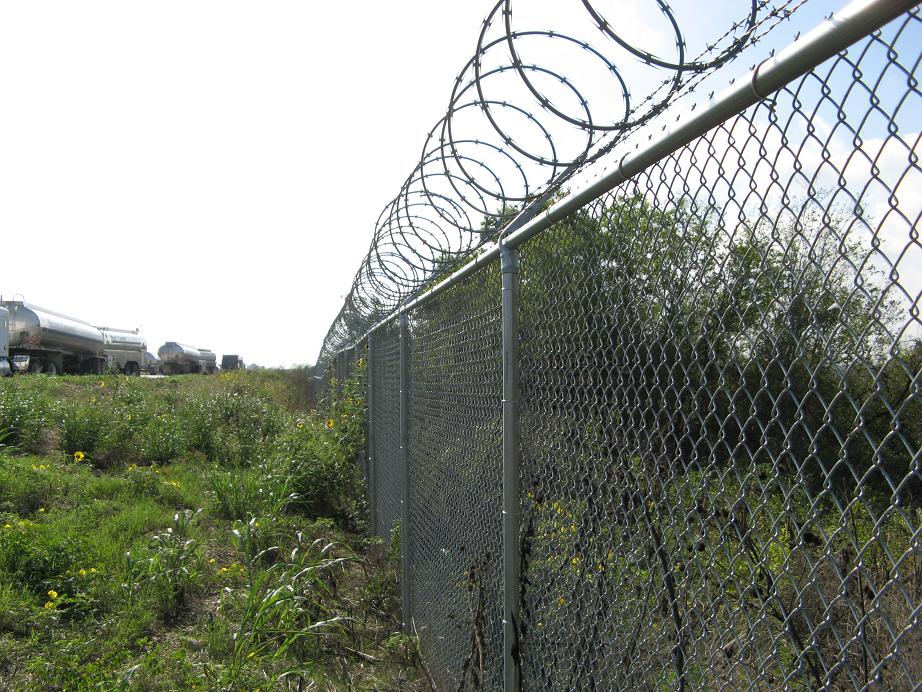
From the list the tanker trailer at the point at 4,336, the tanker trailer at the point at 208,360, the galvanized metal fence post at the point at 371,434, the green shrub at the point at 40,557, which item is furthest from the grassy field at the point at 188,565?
the tanker trailer at the point at 208,360

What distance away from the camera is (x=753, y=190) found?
49.6 inches

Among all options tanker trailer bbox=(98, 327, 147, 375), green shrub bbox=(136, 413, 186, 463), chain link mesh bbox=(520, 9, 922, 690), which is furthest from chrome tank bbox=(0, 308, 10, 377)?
chain link mesh bbox=(520, 9, 922, 690)

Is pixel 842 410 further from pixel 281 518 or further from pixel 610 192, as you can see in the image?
pixel 281 518

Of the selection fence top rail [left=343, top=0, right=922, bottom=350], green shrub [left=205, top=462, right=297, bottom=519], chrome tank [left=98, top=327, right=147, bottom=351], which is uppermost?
chrome tank [left=98, top=327, right=147, bottom=351]

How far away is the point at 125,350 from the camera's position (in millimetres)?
44594

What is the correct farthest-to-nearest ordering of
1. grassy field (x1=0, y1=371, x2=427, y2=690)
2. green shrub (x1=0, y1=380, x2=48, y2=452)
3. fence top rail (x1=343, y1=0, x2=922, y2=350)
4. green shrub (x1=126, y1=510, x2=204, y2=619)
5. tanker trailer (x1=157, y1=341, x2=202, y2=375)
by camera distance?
1. tanker trailer (x1=157, y1=341, x2=202, y2=375)
2. green shrub (x1=0, y1=380, x2=48, y2=452)
3. green shrub (x1=126, y1=510, x2=204, y2=619)
4. grassy field (x1=0, y1=371, x2=427, y2=690)
5. fence top rail (x1=343, y1=0, x2=922, y2=350)

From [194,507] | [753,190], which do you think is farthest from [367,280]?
[753,190]

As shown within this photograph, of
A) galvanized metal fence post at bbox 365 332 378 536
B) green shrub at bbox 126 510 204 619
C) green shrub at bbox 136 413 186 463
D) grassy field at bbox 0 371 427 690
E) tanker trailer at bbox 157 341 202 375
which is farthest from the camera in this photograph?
tanker trailer at bbox 157 341 202 375

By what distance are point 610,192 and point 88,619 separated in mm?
4674

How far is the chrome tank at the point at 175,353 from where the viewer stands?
177ft

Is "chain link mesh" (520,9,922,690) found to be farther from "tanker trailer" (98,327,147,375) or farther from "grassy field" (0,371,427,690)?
"tanker trailer" (98,327,147,375)

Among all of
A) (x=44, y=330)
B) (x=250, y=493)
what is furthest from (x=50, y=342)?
(x=250, y=493)

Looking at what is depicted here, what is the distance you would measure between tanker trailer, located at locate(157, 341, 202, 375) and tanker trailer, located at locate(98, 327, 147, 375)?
13.9 ft

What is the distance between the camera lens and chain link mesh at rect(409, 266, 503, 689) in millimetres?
2924
